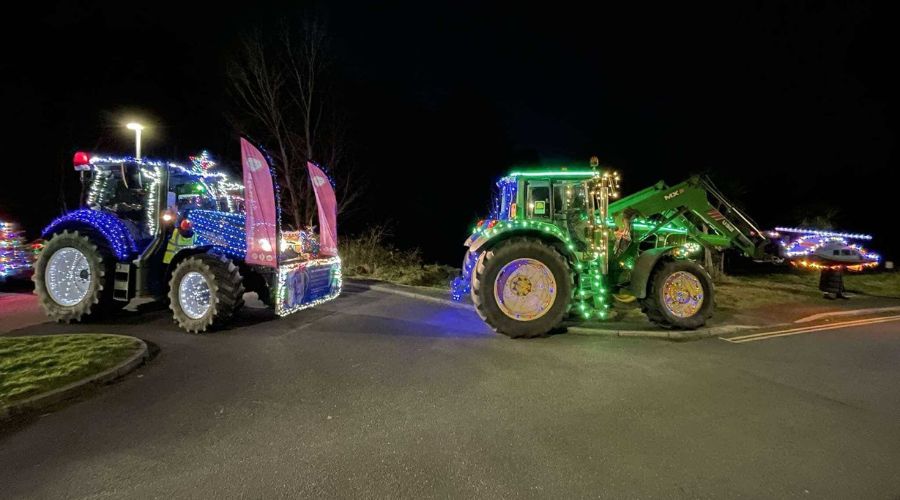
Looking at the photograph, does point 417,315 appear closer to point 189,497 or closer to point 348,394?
point 348,394

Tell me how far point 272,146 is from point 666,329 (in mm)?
14209

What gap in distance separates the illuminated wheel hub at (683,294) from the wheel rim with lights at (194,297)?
769cm

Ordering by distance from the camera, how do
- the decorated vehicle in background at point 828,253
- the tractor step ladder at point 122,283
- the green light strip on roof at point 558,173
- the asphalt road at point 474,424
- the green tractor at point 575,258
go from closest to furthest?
1. the asphalt road at point 474,424
2. the green tractor at point 575,258
3. the green light strip on roof at point 558,173
4. the tractor step ladder at point 122,283
5. the decorated vehicle in background at point 828,253

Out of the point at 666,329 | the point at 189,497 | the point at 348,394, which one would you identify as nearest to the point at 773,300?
the point at 666,329

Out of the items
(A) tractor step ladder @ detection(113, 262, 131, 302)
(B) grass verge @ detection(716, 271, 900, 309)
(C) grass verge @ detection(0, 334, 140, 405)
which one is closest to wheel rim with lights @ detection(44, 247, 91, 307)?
(A) tractor step ladder @ detection(113, 262, 131, 302)

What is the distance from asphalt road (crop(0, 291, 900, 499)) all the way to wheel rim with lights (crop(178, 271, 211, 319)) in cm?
60

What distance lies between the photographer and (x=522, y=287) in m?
8.12

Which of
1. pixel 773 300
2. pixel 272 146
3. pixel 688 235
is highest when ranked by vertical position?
pixel 272 146

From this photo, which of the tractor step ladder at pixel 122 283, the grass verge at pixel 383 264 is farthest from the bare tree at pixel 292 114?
the tractor step ladder at pixel 122 283

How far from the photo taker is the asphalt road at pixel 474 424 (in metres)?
3.63

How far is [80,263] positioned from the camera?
8.71m

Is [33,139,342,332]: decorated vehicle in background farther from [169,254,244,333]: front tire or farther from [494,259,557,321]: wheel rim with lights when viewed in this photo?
[494,259,557,321]: wheel rim with lights

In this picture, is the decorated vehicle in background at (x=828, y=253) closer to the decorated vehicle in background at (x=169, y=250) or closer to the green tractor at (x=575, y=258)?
the green tractor at (x=575, y=258)

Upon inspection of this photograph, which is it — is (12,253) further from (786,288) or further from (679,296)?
(786,288)
